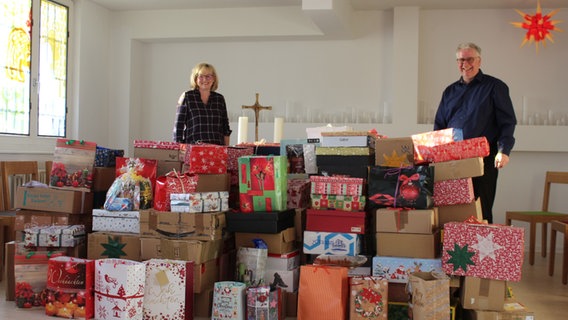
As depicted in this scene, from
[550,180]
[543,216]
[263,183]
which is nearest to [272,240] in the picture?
[263,183]

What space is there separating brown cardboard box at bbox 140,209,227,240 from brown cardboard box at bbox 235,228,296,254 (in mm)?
137

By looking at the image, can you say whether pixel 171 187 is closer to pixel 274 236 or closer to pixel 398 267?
pixel 274 236

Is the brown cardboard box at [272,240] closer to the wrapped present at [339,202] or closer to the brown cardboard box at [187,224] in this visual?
the brown cardboard box at [187,224]

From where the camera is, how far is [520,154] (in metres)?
6.17

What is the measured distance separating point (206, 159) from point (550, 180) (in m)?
3.63

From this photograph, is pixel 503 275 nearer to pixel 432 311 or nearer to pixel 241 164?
pixel 432 311

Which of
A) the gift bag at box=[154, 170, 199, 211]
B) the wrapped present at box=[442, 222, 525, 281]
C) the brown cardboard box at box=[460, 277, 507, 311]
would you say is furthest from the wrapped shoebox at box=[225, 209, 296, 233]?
the brown cardboard box at box=[460, 277, 507, 311]

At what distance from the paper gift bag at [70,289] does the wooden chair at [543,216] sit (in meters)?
3.79

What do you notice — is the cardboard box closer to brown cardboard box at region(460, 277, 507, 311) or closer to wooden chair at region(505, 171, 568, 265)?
brown cardboard box at region(460, 277, 507, 311)

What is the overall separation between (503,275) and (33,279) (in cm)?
255

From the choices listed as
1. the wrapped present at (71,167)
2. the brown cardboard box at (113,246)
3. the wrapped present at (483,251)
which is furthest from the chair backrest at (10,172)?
the wrapped present at (483,251)

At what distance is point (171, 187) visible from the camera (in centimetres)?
A: 337

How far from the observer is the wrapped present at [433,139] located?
3275mm

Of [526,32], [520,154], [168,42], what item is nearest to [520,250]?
[520,154]
